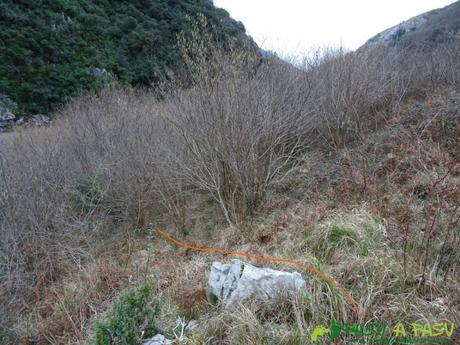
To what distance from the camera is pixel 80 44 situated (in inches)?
661

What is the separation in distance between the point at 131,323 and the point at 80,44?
1903 cm

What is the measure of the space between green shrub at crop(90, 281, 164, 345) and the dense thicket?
1219cm

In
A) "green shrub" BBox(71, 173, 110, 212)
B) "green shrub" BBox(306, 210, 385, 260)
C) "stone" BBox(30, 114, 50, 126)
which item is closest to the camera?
"green shrub" BBox(306, 210, 385, 260)

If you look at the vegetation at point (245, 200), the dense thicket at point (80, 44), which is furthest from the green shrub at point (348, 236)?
the dense thicket at point (80, 44)

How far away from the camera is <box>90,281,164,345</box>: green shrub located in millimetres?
1988

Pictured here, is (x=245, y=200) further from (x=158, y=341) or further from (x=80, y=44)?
(x=80, y=44)

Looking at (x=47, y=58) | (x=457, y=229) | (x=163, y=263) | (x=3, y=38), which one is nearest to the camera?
(x=457, y=229)

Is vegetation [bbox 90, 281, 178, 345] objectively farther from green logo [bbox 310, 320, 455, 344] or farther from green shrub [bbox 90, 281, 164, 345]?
green logo [bbox 310, 320, 455, 344]

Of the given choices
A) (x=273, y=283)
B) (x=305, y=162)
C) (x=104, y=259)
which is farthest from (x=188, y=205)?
(x=273, y=283)

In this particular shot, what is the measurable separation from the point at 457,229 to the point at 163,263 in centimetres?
331

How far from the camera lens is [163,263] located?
377 cm

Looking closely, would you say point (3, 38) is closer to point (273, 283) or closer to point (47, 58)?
point (47, 58)

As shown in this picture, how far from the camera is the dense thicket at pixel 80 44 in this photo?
14.6 meters

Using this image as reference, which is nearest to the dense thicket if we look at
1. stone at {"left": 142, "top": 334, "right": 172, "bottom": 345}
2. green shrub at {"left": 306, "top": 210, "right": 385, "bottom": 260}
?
green shrub at {"left": 306, "top": 210, "right": 385, "bottom": 260}
